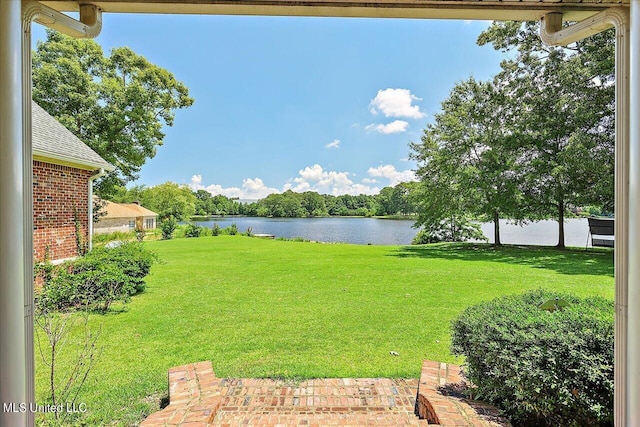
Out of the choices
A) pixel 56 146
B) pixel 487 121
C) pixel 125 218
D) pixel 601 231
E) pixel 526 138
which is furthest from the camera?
pixel 125 218

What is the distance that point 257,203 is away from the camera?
2548 centimetres

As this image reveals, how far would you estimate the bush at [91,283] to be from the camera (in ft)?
14.7

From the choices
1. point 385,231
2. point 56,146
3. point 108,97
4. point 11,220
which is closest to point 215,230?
point 108,97

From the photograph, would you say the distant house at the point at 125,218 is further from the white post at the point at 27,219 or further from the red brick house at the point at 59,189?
the white post at the point at 27,219

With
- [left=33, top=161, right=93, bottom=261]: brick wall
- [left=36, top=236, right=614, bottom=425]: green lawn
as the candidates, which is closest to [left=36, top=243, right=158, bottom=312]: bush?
[left=36, top=236, right=614, bottom=425]: green lawn

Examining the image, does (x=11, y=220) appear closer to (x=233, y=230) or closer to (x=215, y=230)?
(x=215, y=230)

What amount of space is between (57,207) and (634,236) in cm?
754

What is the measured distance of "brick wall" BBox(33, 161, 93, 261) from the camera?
5.32m

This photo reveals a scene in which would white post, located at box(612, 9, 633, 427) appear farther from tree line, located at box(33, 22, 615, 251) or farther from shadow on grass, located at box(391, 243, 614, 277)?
tree line, located at box(33, 22, 615, 251)

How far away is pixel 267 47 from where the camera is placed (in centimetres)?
797

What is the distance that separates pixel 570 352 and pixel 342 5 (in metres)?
2.05

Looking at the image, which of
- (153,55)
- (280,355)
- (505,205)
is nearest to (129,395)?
(280,355)

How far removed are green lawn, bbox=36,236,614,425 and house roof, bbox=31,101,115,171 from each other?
8.96 ft

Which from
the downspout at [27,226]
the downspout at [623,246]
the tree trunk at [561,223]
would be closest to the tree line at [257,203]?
the tree trunk at [561,223]
